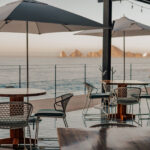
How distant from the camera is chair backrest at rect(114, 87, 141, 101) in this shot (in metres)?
5.57

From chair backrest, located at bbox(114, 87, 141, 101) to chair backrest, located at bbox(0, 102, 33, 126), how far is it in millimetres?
2314

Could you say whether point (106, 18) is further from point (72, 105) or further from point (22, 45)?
point (22, 45)

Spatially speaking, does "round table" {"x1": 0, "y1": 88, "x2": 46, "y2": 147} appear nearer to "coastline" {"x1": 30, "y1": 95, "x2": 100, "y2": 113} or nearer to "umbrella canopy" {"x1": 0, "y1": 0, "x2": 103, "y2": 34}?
"umbrella canopy" {"x1": 0, "y1": 0, "x2": 103, "y2": 34}

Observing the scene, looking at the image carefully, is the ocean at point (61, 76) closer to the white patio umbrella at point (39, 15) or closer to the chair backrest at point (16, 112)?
the white patio umbrella at point (39, 15)

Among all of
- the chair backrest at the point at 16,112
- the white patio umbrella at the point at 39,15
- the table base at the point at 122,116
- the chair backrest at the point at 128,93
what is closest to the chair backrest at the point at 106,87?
the table base at the point at 122,116

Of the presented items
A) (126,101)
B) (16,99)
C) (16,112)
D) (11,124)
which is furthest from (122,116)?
(11,124)

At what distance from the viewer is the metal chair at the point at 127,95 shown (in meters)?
5.54

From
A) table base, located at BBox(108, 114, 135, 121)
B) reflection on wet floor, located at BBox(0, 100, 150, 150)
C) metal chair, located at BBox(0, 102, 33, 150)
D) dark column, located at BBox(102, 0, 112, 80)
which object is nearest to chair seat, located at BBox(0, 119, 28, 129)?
metal chair, located at BBox(0, 102, 33, 150)

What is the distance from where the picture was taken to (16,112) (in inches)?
144

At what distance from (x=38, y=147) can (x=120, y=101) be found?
75.9 inches

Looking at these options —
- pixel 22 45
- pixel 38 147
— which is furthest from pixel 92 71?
pixel 38 147

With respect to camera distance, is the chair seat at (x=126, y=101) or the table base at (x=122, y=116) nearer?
the chair seat at (x=126, y=101)

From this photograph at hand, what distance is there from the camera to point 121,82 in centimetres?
619

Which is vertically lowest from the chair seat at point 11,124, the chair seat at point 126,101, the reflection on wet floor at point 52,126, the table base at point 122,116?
the reflection on wet floor at point 52,126
